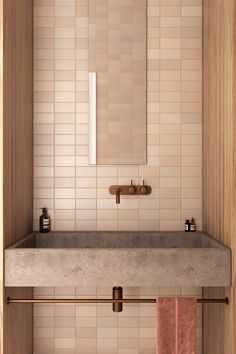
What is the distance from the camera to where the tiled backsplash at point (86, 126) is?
2.72 m

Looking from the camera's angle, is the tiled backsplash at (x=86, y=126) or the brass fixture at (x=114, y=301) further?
the tiled backsplash at (x=86, y=126)

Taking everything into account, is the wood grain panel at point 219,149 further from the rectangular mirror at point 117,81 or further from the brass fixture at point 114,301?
the rectangular mirror at point 117,81

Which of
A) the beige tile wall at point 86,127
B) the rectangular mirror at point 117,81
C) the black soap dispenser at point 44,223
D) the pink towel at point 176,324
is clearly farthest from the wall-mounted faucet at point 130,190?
the pink towel at point 176,324

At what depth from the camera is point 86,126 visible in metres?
2.72

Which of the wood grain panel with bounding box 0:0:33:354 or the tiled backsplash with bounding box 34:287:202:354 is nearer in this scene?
the wood grain panel with bounding box 0:0:33:354

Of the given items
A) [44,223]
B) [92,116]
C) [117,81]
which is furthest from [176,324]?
[117,81]

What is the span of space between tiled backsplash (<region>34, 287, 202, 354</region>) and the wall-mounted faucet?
2.03ft

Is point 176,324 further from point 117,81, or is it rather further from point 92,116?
point 117,81

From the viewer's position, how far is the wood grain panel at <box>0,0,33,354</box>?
2.05 m

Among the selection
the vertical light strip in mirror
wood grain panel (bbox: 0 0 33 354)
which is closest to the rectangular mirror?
the vertical light strip in mirror

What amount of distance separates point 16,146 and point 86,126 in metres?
0.57

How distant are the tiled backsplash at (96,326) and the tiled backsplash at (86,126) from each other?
1.59 feet

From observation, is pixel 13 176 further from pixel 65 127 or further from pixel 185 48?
pixel 185 48

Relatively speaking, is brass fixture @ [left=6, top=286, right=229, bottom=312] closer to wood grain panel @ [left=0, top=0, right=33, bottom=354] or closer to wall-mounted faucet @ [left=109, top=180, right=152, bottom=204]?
wood grain panel @ [left=0, top=0, right=33, bottom=354]
